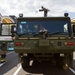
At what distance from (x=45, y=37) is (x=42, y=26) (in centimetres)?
71

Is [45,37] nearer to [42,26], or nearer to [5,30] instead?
[42,26]

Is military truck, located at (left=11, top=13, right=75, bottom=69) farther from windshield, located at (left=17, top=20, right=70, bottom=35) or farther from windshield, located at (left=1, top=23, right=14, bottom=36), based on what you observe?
windshield, located at (left=1, top=23, right=14, bottom=36)

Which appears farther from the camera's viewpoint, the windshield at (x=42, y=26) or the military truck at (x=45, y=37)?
the windshield at (x=42, y=26)

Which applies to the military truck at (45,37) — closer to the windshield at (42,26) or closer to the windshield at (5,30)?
the windshield at (42,26)

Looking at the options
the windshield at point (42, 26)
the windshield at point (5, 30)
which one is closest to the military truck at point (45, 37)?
the windshield at point (42, 26)

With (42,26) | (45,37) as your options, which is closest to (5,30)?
(42,26)

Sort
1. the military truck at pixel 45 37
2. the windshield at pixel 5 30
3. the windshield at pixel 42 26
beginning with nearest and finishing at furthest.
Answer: the military truck at pixel 45 37 < the windshield at pixel 42 26 < the windshield at pixel 5 30

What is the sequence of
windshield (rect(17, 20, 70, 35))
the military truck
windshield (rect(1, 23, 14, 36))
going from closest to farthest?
the military truck < windshield (rect(17, 20, 70, 35)) < windshield (rect(1, 23, 14, 36))

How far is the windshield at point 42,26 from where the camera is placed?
13.1 m

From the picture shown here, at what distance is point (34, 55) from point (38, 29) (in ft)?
4.21

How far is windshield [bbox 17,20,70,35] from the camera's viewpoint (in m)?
13.1

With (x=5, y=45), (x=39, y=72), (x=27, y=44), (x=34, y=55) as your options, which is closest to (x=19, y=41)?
(x=27, y=44)

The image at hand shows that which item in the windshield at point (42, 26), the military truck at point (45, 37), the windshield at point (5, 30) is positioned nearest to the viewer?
the military truck at point (45, 37)

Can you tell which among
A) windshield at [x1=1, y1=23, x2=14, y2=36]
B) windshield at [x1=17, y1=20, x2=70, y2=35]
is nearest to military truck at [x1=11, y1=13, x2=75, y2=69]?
windshield at [x1=17, y1=20, x2=70, y2=35]
